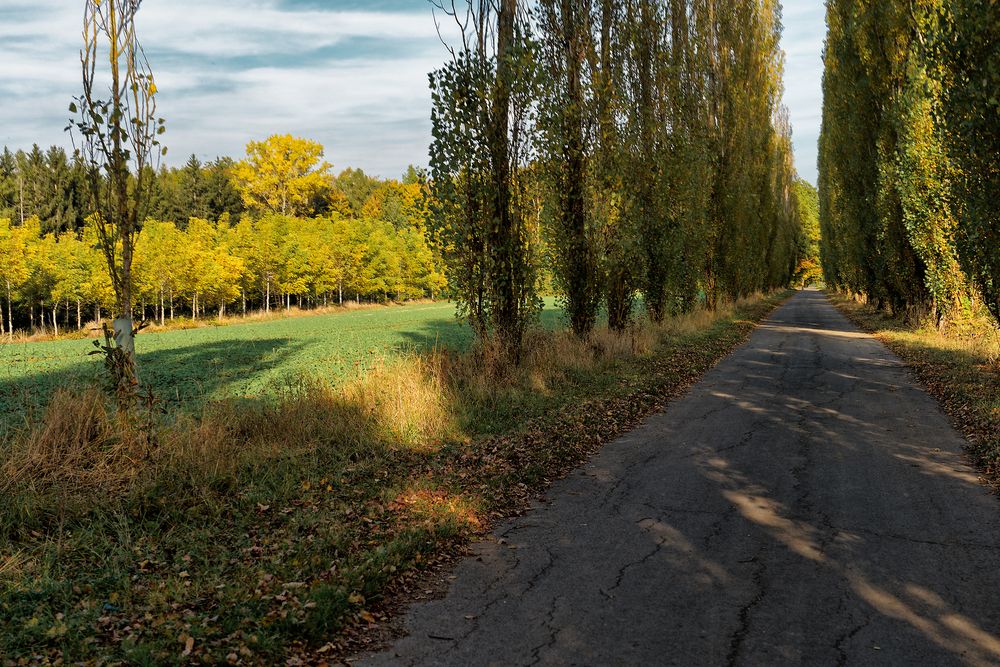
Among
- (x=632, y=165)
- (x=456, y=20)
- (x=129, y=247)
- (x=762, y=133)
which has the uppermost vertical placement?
(x=762, y=133)

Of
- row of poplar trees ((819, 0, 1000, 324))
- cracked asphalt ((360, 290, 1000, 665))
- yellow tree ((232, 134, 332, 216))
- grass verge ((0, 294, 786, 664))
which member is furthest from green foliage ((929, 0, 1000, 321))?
yellow tree ((232, 134, 332, 216))

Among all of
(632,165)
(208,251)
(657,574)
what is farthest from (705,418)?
(208,251)

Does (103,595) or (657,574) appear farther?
(657,574)

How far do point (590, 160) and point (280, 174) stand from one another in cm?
7694

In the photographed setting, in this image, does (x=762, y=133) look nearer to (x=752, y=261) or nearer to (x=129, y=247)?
(x=752, y=261)

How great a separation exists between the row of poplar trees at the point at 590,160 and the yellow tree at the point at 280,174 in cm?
6561

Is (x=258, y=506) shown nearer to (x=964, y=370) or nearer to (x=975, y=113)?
(x=975, y=113)

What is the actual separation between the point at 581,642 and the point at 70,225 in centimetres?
7085

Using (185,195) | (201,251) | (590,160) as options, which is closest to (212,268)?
(201,251)

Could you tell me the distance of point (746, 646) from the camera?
3.63 m

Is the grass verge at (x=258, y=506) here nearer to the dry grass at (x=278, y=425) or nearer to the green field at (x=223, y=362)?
the dry grass at (x=278, y=425)

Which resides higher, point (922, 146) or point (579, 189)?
point (922, 146)

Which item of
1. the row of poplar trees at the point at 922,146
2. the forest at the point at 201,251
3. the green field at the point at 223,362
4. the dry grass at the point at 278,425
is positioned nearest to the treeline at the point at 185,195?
the forest at the point at 201,251

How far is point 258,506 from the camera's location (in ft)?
19.1
